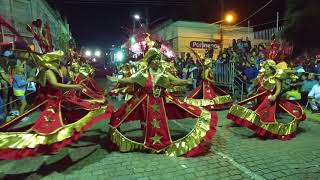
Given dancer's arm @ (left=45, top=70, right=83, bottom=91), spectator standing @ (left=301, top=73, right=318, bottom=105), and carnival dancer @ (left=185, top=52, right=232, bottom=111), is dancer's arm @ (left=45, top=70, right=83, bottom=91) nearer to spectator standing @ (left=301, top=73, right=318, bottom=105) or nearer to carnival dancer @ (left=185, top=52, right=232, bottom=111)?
carnival dancer @ (left=185, top=52, right=232, bottom=111)

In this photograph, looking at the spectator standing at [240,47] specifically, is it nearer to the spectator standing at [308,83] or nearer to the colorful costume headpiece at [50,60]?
the spectator standing at [308,83]

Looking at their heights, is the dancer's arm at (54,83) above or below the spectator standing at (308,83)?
above

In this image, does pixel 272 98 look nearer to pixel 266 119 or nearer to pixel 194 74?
pixel 266 119

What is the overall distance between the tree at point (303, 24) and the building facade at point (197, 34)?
22.1 meters

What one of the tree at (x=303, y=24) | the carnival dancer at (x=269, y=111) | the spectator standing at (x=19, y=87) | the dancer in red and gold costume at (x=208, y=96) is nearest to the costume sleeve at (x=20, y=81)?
the spectator standing at (x=19, y=87)

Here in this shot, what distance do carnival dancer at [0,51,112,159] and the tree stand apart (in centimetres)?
398

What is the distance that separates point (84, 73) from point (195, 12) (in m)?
14.9

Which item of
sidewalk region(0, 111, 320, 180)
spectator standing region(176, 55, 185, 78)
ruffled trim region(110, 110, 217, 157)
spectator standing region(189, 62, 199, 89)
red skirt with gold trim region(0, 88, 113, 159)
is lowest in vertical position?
sidewalk region(0, 111, 320, 180)

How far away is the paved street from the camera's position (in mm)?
4727

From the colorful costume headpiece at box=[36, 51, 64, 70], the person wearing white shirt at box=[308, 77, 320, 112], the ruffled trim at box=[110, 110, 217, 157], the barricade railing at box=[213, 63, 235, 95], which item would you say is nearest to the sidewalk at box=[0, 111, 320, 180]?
the ruffled trim at box=[110, 110, 217, 157]

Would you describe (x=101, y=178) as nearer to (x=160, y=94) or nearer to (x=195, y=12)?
(x=160, y=94)

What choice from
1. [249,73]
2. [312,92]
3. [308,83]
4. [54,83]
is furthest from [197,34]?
[54,83]

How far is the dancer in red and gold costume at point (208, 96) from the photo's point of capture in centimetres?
986

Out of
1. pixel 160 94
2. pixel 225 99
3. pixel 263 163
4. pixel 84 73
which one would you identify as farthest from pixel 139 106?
pixel 84 73
